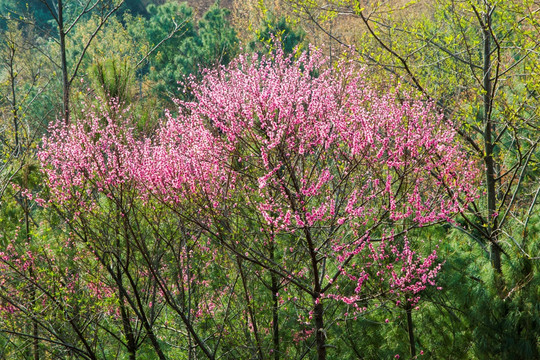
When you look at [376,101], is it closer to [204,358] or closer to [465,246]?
[465,246]

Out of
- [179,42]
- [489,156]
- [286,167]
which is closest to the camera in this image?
[286,167]

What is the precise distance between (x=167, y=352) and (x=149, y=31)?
72.9 ft

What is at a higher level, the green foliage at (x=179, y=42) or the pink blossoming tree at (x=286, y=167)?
the green foliage at (x=179, y=42)

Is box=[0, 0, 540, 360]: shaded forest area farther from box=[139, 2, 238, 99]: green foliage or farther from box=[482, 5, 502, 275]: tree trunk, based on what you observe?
box=[139, 2, 238, 99]: green foliage

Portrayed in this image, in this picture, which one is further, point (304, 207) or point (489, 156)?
point (489, 156)

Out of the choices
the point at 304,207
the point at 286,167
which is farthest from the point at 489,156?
the point at 304,207

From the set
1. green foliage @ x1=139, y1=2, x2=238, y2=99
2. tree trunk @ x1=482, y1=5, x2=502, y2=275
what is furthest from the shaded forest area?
green foliage @ x1=139, y1=2, x2=238, y2=99

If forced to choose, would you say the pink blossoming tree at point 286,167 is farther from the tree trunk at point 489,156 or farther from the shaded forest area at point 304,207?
the tree trunk at point 489,156

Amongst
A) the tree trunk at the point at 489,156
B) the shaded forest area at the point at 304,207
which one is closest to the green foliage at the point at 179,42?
the shaded forest area at the point at 304,207

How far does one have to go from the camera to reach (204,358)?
771cm

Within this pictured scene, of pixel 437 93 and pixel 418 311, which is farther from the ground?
pixel 437 93

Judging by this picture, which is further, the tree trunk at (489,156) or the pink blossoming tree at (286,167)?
the tree trunk at (489,156)

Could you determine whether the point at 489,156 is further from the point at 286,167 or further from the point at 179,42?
the point at 179,42

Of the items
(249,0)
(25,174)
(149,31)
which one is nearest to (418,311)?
(25,174)
